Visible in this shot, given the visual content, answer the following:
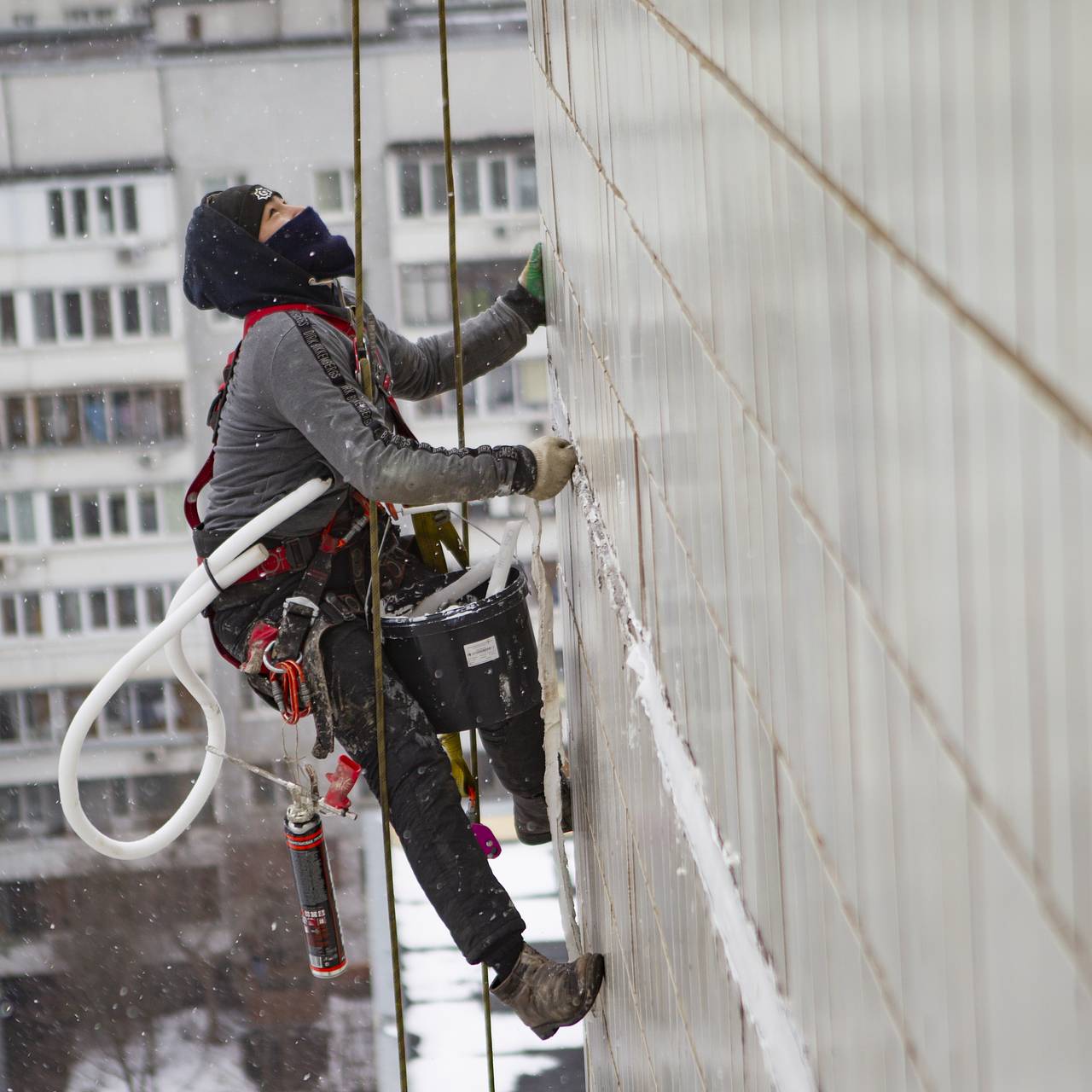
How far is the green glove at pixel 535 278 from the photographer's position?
279cm

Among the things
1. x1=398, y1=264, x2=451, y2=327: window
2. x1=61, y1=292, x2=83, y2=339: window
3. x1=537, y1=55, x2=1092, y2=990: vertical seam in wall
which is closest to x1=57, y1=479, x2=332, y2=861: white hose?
x1=537, y1=55, x2=1092, y2=990: vertical seam in wall

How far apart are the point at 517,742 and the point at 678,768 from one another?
145 centimetres

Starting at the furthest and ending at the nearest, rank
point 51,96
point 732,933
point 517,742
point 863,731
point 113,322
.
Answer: point 113,322, point 51,96, point 517,742, point 732,933, point 863,731

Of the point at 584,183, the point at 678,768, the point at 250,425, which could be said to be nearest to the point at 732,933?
the point at 678,768

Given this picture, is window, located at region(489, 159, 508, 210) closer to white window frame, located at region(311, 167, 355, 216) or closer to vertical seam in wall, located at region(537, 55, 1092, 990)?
white window frame, located at region(311, 167, 355, 216)

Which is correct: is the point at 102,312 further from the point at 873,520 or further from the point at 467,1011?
the point at 873,520

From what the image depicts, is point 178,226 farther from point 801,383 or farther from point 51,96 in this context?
point 801,383

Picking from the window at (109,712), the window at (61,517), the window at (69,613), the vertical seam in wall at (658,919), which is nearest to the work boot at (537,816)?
the vertical seam in wall at (658,919)

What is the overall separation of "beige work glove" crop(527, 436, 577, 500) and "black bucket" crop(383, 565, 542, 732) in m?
0.20

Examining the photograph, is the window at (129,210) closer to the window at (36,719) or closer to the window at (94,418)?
the window at (94,418)

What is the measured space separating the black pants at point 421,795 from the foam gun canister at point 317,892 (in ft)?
0.59

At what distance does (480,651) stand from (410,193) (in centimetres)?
1342

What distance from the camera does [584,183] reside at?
1738 mm

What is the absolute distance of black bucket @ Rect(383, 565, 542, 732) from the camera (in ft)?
7.72
